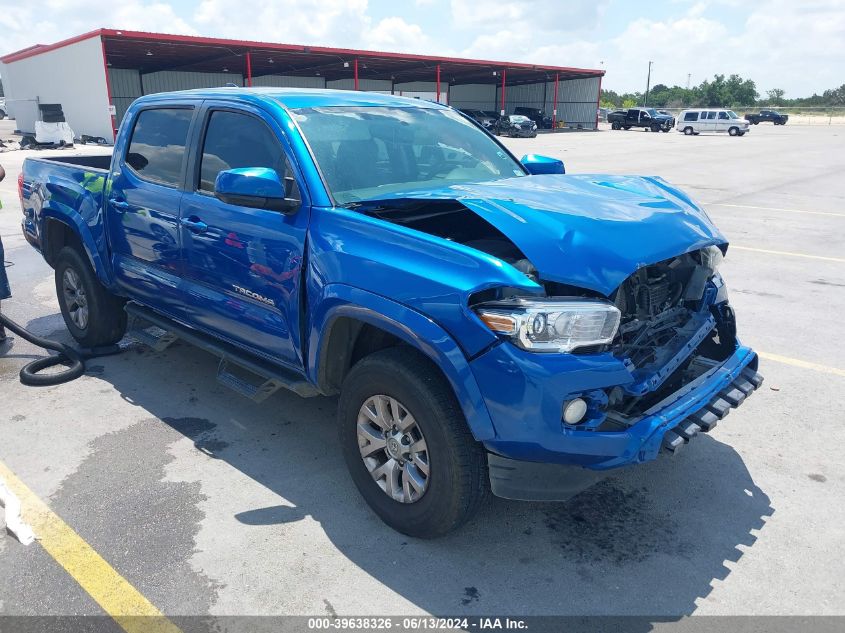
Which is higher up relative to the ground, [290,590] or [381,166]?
[381,166]

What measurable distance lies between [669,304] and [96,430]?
3470 millimetres

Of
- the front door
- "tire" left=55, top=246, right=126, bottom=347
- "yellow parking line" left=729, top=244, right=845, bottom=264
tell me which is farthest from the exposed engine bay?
"yellow parking line" left=729, top=244, right=845, bottom=264

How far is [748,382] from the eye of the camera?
339cm

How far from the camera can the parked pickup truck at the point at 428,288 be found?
265 cm

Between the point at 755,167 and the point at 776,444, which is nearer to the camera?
the point at 776,444

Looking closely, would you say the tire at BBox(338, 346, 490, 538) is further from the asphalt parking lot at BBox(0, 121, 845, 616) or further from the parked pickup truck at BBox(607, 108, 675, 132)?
the parked pickup truck at BBox(607, 108, 675, 132)

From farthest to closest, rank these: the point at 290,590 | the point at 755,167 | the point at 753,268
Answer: the point at 755,167, the point at 753,268, the point at 290,590

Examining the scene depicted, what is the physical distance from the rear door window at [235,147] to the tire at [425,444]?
128 cm

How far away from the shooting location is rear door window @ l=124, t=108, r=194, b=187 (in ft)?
14.0

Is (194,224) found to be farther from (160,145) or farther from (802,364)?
(802,364)

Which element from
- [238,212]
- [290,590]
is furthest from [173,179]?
[290,590]

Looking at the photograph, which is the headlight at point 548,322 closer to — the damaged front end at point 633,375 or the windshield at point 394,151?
the damaged front end at point 633,375

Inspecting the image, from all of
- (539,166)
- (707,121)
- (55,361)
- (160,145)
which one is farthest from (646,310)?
(707,121)

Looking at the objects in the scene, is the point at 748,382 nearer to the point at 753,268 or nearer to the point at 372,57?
the point at 753,268
